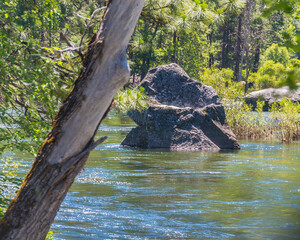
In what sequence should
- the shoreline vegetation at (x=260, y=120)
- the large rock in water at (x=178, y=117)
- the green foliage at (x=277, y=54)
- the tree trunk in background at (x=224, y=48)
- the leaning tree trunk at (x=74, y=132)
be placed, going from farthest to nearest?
1. the green foliage at (x=277, y=54)
2. the tree trunk in background at (x=224, y=48)
3. the shoreline vegetation at (x=260, y=120)
4. the large rock in water at (x=178, y=117)
5. the leaning tree trunk at (x=74, y=132)

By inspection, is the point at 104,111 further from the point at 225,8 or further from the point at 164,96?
the point at 164,96

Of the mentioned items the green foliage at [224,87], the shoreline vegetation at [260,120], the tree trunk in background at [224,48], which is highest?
the tree trunk in background at [224,48]

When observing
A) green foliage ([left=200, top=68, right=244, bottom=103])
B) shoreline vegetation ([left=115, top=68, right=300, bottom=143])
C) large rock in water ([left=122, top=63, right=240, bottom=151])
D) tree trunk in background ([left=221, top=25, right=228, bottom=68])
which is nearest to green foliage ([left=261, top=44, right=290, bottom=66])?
tree trunk in background ([left=221, top=25, right=228, bottom=68])

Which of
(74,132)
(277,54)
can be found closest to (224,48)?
(277,54)

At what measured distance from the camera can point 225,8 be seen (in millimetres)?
6660

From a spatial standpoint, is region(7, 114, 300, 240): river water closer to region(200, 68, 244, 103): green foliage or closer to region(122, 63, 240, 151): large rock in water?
region(122, 63, 240, 151): large rock in water

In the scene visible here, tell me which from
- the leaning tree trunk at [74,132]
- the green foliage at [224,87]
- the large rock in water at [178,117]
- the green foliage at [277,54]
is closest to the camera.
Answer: the leaning tree trunk at [74,132]

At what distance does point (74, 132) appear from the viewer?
3217mm

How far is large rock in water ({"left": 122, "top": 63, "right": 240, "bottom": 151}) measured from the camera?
17000 mm

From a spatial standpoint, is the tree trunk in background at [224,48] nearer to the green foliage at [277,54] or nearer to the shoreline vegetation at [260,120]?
the green foliage at [277,54]

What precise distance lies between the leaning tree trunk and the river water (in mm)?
4254

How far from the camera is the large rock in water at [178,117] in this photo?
55.8ft

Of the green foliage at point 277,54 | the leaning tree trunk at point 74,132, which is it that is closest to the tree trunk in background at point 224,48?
the green foliage at point 277,54

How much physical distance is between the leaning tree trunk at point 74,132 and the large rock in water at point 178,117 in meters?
13.5
